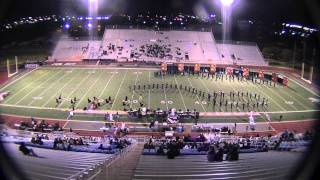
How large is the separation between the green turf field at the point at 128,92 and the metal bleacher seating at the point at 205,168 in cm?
764

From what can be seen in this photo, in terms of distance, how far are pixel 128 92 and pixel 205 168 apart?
1175 centimetres

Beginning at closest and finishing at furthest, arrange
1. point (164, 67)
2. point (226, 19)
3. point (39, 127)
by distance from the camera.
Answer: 1. point (39, 127)
2. point (164, 67)
3. point (226, 19)

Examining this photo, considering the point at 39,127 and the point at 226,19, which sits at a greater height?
the point at 226,19

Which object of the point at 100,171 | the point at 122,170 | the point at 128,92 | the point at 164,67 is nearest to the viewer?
the point at 100,171

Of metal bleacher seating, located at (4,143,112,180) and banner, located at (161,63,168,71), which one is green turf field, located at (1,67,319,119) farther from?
metal bleacher seating, located at (4,143,112,180)

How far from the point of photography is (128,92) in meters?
14.9

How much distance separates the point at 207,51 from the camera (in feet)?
85.0

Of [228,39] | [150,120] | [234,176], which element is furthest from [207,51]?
[234,176]

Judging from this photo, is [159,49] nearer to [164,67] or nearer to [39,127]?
[164,67]

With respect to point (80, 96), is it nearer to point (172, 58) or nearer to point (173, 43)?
point (172, 58)

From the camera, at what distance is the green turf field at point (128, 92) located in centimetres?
1280

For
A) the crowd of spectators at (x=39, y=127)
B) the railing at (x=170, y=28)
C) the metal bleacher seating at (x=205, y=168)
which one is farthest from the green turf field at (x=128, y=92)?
the railing at (x=170, y=28)

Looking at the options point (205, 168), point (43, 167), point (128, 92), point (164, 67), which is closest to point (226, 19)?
point (164, 67)

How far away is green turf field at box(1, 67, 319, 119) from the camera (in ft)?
42.0
